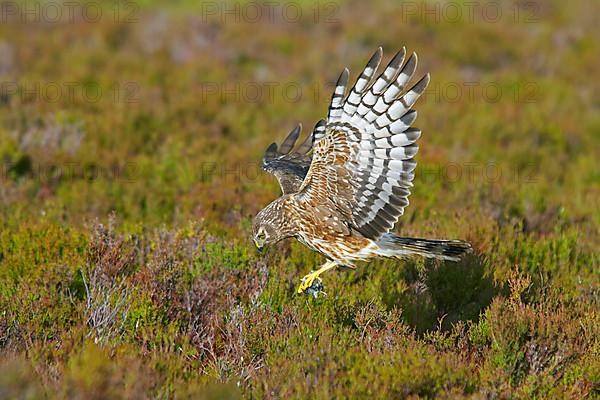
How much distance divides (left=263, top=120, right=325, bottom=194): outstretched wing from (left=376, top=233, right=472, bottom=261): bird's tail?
2.79ft

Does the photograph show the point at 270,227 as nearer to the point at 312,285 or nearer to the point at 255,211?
the point at 312,285

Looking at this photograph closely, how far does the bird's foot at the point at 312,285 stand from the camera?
5.74 m

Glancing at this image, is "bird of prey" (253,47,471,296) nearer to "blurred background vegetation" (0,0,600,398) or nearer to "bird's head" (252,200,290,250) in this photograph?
"bird's head" (252,200,290,250)

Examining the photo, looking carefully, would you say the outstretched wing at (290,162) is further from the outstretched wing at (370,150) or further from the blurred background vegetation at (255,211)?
the blurred background vegetation at (255,211)

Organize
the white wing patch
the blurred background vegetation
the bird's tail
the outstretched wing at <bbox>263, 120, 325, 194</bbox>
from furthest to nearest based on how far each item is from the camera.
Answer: the outstretched wing at <bbox>263, 120, 325, 194</bbox> → the bird's tail → the white wing patch → the blurred background vegetation

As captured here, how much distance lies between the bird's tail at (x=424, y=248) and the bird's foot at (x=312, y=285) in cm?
51

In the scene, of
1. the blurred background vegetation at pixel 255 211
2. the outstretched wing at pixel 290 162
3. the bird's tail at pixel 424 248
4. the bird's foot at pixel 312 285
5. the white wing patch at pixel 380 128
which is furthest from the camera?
the outstretched wing at pixel 290 162

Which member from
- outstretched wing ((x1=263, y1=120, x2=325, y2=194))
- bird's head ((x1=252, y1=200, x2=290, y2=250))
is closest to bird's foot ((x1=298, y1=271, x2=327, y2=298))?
bird's head ((x1=252, y1=200, x2=290, y2=250))

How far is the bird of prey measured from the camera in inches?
197

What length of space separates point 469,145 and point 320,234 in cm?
617

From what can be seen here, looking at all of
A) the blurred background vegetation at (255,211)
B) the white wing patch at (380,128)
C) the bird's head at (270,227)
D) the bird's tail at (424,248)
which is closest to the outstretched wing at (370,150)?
the white wing patch at (380,128)

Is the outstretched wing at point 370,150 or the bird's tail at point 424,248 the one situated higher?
the outstretched wing at point 370,150

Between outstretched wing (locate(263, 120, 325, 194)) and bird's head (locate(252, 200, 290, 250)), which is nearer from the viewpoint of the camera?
bird's head (locate(252, 200, 290, 250))

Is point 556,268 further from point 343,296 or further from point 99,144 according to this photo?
point 99,144
